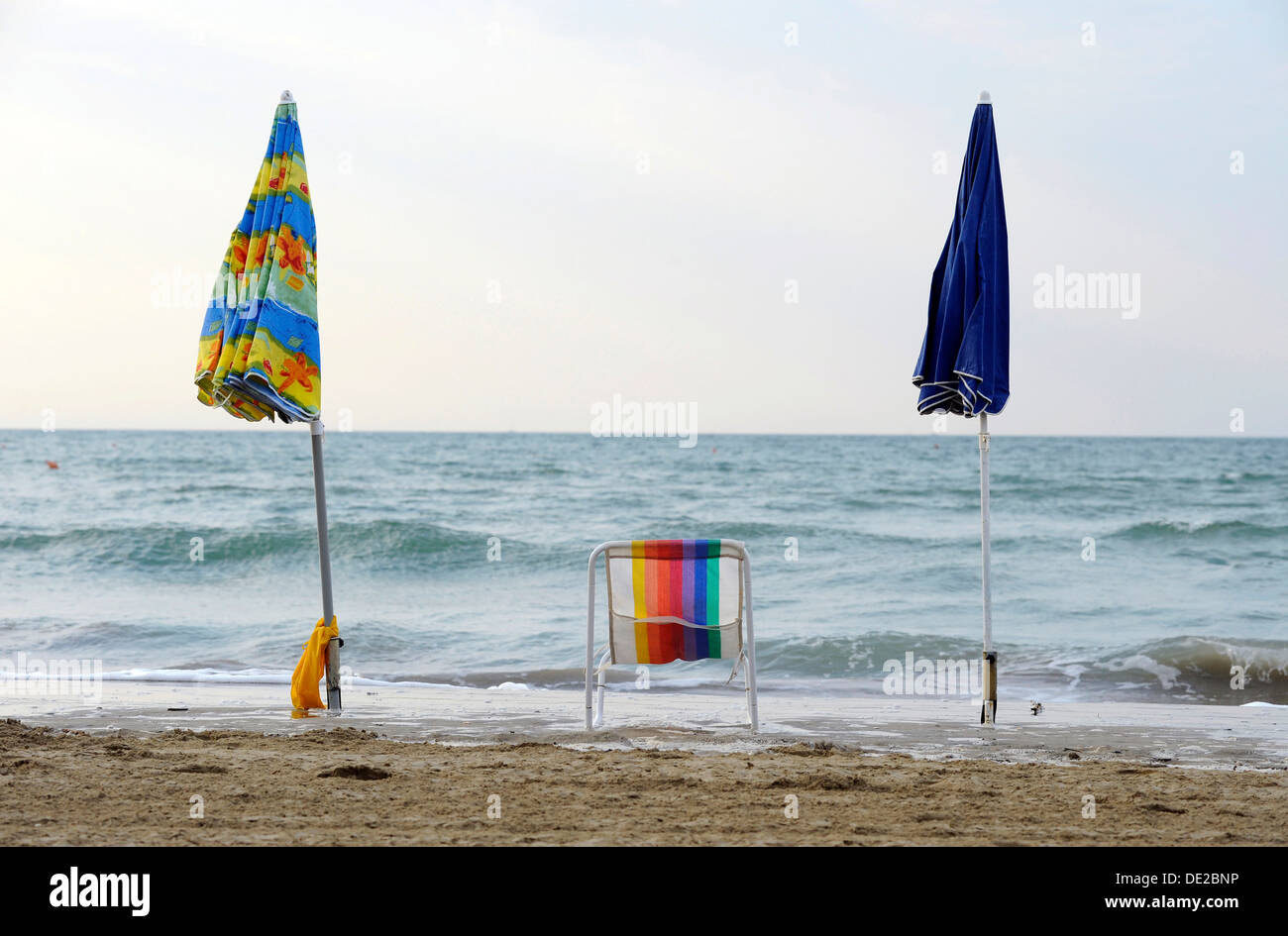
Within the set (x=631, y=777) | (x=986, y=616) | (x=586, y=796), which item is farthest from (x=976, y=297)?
(x=586, y=796)

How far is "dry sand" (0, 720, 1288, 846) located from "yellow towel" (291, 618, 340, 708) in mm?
632

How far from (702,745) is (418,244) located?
10.6m

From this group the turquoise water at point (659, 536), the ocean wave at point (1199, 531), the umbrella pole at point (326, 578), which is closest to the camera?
the umbrella pole at point (326, 578)

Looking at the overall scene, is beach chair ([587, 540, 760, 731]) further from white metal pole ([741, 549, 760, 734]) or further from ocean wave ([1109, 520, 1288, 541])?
ocean wave ([1109, 520, 1288, 541])

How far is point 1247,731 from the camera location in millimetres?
4836

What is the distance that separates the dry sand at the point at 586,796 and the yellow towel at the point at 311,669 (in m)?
0.63

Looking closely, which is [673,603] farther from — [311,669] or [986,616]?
[311,669]

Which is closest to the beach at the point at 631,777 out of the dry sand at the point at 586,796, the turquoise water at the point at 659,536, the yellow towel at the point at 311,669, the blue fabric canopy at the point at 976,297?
the dry sand at the point at 586,796

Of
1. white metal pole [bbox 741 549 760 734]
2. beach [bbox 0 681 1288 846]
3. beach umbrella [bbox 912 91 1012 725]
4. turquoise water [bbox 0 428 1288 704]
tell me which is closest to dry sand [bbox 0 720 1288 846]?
beach [bbox 0 681 1288 846]

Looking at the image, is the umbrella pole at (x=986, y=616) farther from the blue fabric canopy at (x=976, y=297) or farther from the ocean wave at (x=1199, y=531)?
the ocean wave at (x=1199, y=531)

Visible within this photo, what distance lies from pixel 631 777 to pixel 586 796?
29 cm

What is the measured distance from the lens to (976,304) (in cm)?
449

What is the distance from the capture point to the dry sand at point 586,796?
2.82 metres

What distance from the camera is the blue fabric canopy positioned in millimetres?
4477
